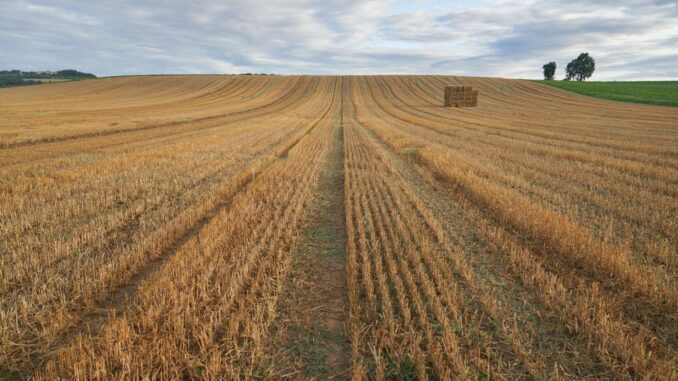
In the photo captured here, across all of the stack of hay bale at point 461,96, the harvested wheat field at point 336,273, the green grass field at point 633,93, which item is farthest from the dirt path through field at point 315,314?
the green grass field at point 633,93

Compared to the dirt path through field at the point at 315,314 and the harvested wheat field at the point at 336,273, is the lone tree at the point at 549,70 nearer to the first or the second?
the harvested wheat field at the point at 336,273

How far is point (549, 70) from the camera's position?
102 m

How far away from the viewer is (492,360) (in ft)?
9.57

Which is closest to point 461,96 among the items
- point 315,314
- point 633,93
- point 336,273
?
point 633,93

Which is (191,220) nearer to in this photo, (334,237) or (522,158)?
(334,237)

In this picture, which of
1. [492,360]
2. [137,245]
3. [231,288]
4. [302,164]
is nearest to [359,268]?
[231,288]

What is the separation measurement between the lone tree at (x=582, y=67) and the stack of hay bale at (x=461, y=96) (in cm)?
7500

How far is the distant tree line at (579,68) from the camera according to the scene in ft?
312

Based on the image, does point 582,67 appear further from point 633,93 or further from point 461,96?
point 461,96

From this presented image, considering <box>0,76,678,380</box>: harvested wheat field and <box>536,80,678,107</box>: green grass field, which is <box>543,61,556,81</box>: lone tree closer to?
<box>536,80,678,107</box>: green grass field

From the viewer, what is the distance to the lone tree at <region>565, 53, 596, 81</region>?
9512cm

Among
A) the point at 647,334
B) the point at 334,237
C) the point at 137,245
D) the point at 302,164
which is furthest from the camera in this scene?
the point at 302,164

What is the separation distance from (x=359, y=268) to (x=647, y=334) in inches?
117

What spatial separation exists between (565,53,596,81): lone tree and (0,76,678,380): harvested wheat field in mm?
111304
